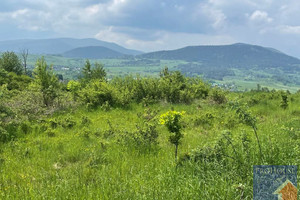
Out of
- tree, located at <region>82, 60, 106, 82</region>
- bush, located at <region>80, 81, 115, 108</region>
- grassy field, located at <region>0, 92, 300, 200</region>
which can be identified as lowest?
grassy field, located at <region>0, 92, 300, 200</region>

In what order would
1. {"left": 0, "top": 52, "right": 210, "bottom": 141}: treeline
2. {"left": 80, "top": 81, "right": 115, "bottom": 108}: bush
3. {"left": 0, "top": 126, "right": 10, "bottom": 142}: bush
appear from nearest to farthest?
{"left": 0, "top": 126, "right": 10, "bottom": 142}: bush, {"left": 0, "top": 52, "right": 210, "bottom": 141}: treeline, {"left": 80, "top": 81, "right": 115, "bottom": 108}: bush

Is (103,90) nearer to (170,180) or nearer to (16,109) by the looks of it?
(16,109)

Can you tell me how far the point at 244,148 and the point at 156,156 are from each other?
2.24 metres

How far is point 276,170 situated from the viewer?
417 centimetres

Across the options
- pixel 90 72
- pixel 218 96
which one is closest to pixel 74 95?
pixel 218 96

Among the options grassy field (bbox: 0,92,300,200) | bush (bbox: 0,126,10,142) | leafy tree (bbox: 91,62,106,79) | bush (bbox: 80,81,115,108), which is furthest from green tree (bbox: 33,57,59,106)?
leafy tree (bbox: 91,62,106,79)

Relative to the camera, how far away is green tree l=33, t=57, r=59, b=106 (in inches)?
461

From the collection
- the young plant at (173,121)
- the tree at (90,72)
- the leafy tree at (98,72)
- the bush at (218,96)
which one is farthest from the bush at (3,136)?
the leafy tree at (98,72)

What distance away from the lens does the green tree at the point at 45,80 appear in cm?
1172

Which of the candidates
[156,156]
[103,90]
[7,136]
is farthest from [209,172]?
[103,90]

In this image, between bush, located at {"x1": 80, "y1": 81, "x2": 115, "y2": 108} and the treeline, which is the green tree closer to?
the treeline

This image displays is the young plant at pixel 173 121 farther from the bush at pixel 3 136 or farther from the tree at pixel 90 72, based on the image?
the tree at pixel 90 72

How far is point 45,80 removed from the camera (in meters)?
12.5

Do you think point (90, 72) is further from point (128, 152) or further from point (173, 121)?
point (173, 121)
